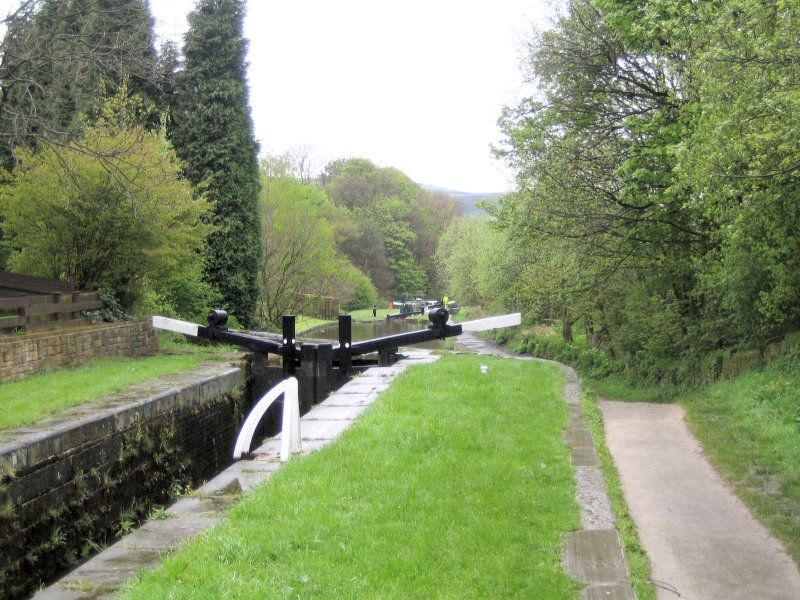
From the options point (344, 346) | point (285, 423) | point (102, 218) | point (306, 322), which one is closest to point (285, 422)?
point (285, 423)

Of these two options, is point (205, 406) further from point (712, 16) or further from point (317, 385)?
point (712, 16)

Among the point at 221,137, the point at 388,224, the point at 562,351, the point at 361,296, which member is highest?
the point at 388,224

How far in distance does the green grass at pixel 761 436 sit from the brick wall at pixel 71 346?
956 cm

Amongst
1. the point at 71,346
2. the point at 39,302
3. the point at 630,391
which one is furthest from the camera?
the point at 630,391

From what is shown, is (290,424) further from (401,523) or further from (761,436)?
(761,436)

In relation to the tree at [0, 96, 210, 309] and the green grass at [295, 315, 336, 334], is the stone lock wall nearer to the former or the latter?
the tree at [0, 96, 210, 309]

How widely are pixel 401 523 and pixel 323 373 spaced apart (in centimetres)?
695

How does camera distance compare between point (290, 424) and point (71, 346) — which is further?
point (71, 346)

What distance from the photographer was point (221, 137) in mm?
23688

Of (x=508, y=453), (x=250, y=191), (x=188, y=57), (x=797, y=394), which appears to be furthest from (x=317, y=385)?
(x=188, y=57)

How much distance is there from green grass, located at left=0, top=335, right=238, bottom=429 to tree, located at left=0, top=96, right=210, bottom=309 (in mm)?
1964

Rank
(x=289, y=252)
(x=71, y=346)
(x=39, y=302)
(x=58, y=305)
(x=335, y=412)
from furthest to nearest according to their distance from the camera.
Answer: (x=289, y=252) → (x=58, y=305) → (x=71, y=346) → (x=39, y=302) → (x=335, y=412)

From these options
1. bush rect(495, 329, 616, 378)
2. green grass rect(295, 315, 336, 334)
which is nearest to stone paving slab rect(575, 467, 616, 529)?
bush rect(495, 329, 616, 378)

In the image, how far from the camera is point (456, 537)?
448 centimetres
